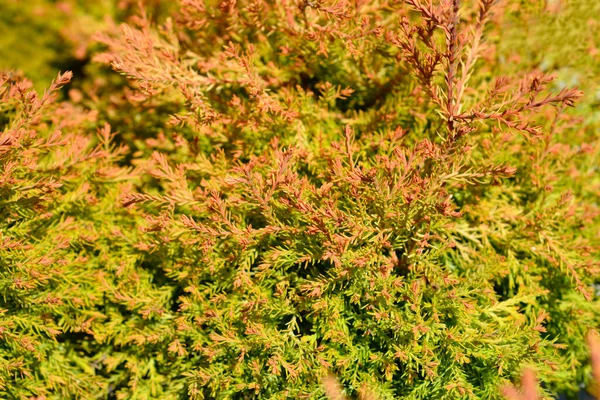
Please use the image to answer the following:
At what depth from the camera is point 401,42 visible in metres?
1.59

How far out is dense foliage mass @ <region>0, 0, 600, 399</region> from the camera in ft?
5.76

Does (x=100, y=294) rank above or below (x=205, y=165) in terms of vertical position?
below

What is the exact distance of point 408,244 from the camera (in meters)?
1.94

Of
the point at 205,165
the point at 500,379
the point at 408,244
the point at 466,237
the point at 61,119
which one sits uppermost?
the point at 61,119

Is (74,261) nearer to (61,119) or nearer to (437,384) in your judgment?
(61,119)

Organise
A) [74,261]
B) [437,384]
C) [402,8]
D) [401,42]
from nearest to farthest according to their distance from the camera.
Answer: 1. [401,42]
2. [437,384]
3. [74,261]
4. [402,8]

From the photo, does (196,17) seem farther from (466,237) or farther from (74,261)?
(466,237)

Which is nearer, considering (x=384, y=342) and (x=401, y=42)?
(x=401, y=42)

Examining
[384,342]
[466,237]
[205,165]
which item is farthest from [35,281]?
[466,237]

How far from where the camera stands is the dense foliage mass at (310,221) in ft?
5.76

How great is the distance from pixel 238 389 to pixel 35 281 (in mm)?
844

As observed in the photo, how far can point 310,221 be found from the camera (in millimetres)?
1766

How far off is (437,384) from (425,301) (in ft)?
0.96

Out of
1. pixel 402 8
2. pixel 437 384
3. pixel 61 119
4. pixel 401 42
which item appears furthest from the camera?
pixel 61 119
